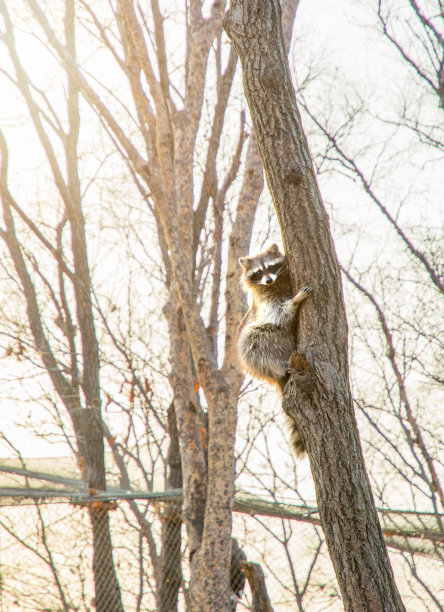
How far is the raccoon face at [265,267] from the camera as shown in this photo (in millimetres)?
3342

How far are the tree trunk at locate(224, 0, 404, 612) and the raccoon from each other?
0.31 metres

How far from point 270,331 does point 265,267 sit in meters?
0.61

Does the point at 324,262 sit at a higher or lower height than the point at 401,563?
higher

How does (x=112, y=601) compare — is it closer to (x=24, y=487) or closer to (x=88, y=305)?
(x=24, y=487)

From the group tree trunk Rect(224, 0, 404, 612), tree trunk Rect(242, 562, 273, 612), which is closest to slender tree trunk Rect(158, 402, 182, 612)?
tree trunk Rect(242, 562, 273, 612)

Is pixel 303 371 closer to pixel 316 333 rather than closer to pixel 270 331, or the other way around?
pixel 316 333

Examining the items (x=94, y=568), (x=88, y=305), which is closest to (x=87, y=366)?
(x=88, y=305)

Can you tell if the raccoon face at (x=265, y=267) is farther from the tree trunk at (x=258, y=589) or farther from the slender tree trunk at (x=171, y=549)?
the slender tree trunk at (x=171, y=549)

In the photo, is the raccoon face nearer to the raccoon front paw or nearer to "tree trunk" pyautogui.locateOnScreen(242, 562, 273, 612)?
the raccoon front paw

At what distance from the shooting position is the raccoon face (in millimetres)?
3342

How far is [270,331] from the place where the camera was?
3.06m

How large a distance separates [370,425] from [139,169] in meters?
5.17

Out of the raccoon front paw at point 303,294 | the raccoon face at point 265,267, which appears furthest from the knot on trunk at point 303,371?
the raccoon face at point 265,267

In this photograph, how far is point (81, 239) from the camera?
822 centimetres
